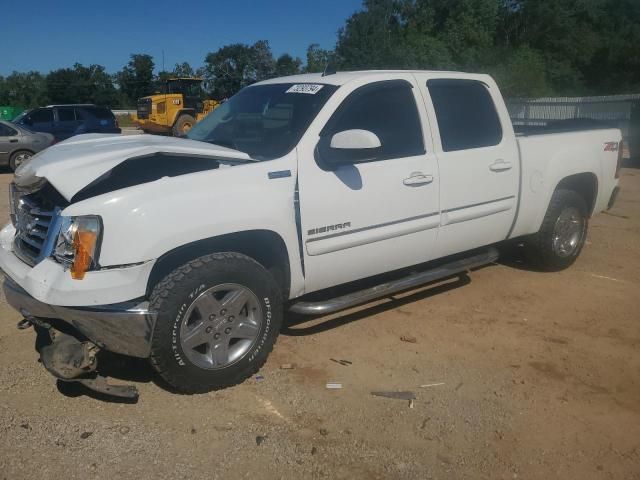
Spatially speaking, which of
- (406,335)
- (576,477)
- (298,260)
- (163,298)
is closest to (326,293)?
(406,335)

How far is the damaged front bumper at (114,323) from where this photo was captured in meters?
3.17

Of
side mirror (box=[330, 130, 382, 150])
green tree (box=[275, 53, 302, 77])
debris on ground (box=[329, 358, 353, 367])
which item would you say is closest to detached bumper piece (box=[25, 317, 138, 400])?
debris on ground (box=[329, 358, 353, 367])

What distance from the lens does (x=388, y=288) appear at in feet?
14.6

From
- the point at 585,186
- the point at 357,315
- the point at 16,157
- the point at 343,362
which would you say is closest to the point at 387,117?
the point at 357,315

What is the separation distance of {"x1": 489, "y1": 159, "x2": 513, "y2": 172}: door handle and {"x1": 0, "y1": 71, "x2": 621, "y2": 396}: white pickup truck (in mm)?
16

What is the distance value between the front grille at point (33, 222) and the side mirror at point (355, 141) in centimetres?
174

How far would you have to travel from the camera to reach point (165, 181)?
334 centimetres

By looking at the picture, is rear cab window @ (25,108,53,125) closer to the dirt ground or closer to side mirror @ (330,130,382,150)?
the dirt ground

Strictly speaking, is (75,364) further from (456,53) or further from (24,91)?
(24,91)

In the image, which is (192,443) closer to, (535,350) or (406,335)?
(406,335)

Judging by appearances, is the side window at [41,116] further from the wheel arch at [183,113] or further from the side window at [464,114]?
the side window at [464,114]

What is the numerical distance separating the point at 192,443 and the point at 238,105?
2.80 metres

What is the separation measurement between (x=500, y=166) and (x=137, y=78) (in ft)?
228

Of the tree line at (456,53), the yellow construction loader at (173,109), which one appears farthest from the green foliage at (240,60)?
the yellow construction loader at (173,109)
